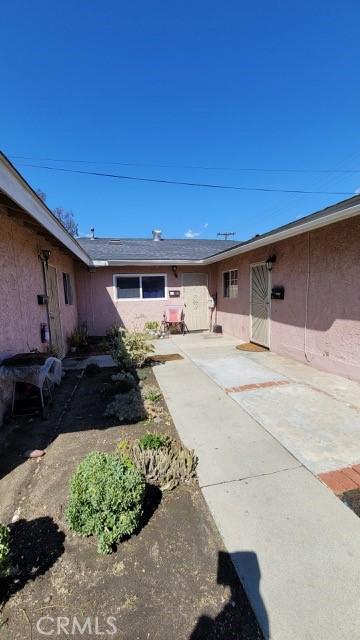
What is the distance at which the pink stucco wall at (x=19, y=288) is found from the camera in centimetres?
344

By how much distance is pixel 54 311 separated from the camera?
582 centimetres

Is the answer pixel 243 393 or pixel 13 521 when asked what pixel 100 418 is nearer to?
pixel 13 521

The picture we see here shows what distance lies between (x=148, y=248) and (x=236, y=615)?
10.4 m

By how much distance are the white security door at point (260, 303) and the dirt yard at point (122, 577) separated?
5.22m

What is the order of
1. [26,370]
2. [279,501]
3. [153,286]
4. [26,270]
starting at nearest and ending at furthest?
[279,501] → [26,370] → [26,270] → [153,286]

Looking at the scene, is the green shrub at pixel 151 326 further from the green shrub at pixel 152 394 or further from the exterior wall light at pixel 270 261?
the green shrub at pixel 152 394

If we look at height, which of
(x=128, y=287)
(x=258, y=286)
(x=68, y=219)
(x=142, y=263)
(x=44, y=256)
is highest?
(x=68, y=219)

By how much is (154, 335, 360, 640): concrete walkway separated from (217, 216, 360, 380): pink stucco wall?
0.71 metres

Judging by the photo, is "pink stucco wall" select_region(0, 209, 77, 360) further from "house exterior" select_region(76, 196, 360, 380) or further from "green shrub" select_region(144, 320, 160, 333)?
"green shrub" select_region(144, 320, 160, 333)

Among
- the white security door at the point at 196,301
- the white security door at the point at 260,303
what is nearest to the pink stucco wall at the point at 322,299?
the white security door at the point at 260,303

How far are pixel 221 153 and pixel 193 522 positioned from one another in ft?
46.4

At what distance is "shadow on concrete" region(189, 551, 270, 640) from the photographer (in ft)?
3.80

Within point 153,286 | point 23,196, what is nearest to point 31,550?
point 23,196

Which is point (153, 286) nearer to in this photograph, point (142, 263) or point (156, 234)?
point (142, 263)
